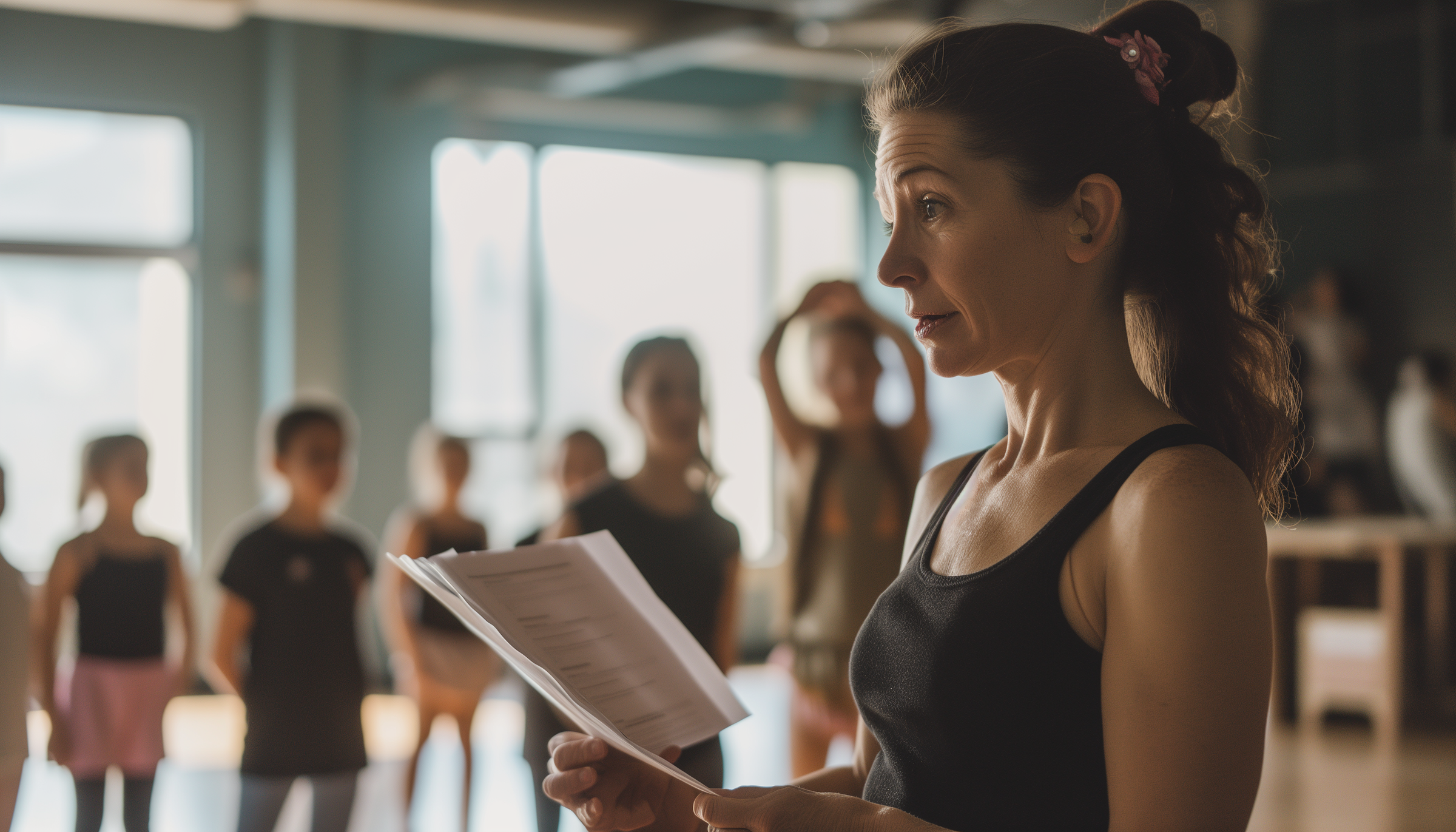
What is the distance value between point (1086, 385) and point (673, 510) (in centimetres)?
199

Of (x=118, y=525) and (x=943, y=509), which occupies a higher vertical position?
(x=943, y=509)

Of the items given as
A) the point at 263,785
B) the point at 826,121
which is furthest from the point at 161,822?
the point at 826,121

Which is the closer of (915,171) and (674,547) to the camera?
(915,171)

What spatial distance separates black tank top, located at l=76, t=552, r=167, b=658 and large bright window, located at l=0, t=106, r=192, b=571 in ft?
12.8

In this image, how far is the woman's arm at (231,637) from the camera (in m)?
3.36

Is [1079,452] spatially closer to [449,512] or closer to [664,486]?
[664,486]

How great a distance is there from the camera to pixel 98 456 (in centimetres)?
363

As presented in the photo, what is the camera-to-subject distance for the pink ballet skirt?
3.24 metres

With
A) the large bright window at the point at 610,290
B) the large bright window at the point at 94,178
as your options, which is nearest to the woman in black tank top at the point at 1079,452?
the large bright window at the point at 610,290

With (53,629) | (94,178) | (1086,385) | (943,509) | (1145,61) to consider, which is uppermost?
(94,178)

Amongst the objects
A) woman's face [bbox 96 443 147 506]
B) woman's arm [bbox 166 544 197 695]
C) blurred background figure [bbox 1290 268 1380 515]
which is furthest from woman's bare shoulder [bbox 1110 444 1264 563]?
blurred background figure [bbox 1290 268 1380 515]

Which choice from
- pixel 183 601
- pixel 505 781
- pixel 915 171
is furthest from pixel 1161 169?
pixel 505 781

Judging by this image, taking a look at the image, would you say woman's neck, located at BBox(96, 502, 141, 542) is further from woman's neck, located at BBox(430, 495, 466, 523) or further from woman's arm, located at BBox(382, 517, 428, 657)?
woman's neck, located at BBox(430, 495, 466, 523)

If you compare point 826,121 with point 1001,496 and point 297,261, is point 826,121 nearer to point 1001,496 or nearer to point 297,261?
point 297,261
